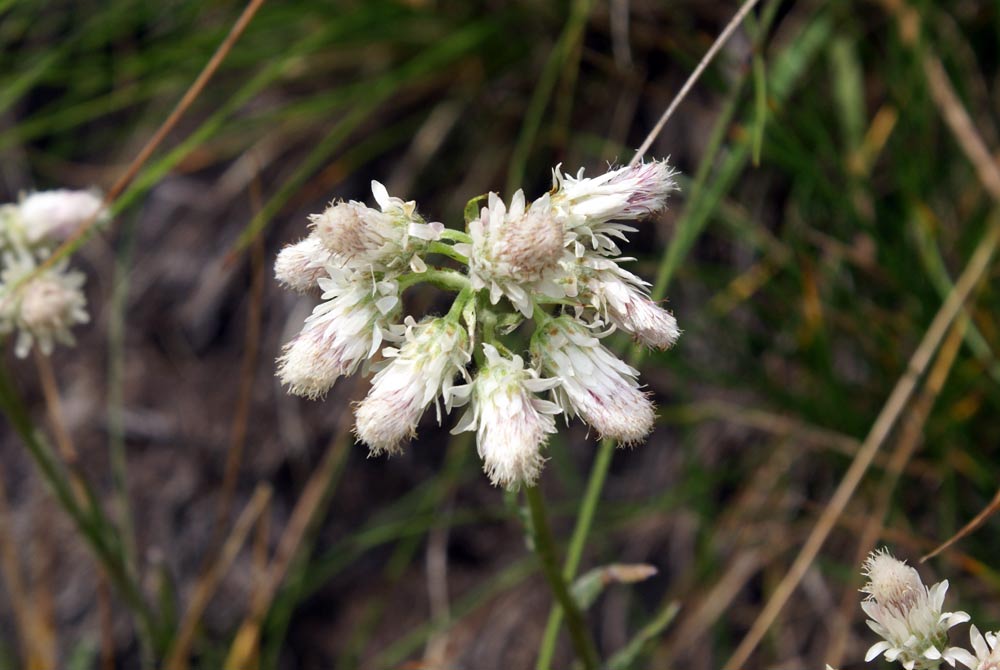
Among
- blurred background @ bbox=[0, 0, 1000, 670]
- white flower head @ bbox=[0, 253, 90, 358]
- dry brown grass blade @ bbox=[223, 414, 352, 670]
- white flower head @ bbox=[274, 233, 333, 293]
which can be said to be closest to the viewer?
white flower head @ bbox=[274, 233, 333, 293]

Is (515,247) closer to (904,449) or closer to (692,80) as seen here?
(692,80)

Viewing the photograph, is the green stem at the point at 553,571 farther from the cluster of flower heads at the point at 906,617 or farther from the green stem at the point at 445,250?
the cluster of flower heads at the point at 906,617

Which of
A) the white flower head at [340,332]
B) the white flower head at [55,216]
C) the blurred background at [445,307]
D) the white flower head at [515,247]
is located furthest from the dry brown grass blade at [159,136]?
the white flower head at [515,247]

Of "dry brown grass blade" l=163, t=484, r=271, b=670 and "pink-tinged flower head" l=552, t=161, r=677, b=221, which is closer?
"pink-tinged flower head" l=552, t=161, r=677, b=221

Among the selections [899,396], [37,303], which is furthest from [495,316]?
[899,396]

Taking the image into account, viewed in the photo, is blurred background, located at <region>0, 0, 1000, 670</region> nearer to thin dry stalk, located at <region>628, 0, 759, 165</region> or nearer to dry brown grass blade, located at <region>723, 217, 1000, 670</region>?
dry brown grass blade, located at <region>723, 217, 1000, 670</region>

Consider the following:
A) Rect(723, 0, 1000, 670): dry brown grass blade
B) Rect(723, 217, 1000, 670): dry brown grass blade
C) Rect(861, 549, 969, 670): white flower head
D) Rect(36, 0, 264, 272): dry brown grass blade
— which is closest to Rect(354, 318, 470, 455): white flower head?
Rect(861, 549, 969, 670): white flower head

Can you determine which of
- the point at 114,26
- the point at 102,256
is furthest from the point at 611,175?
the point at 102,256
